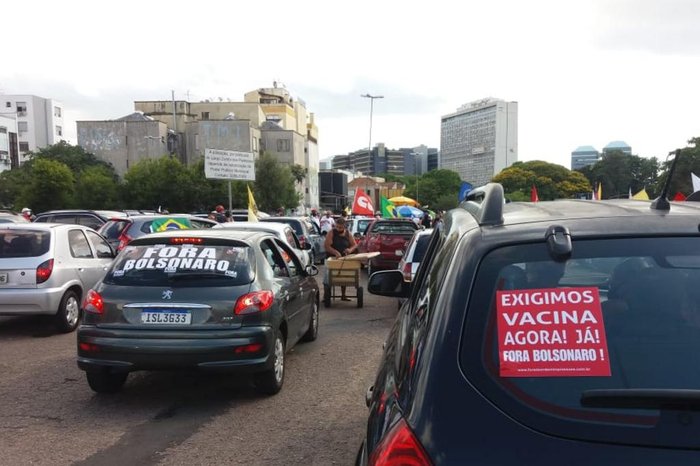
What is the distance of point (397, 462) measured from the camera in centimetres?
156

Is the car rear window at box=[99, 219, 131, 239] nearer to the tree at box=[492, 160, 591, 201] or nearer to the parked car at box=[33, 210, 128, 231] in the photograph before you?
the parked car at box=[33, 210, 128, 231]

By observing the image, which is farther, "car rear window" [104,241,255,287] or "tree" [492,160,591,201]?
"tree" [492,160,591,201]

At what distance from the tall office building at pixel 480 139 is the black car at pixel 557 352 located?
9403 cm

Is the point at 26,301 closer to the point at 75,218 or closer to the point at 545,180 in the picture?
the point at 75,218

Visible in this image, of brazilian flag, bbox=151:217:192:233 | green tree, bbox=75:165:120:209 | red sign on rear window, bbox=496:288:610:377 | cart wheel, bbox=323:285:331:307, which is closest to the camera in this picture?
red sign on rear window, bbox=496:288:610:377

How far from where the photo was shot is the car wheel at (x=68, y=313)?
25.9 ft

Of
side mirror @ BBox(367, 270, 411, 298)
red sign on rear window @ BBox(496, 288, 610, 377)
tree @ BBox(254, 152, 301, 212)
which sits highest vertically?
tree @ BBox(254, 152, 301, 212)

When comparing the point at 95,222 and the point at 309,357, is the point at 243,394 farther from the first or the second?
the point at 95,222

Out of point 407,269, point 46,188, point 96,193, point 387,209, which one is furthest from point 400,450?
point 96,193

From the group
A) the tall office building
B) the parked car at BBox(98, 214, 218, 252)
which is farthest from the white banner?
the tall office building

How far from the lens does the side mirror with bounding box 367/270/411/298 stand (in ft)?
13.4

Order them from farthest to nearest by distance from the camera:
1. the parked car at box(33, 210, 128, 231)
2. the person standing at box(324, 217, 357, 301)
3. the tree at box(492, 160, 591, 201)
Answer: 1. the tree at box(492, 160, 591, 201)
2. the parked car at box(33, 210, 128, 231)
3. the person standing at box(324, 217, 357, 301)

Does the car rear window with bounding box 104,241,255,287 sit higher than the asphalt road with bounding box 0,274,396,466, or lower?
higher

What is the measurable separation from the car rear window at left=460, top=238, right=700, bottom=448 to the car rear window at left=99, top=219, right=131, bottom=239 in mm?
11978
